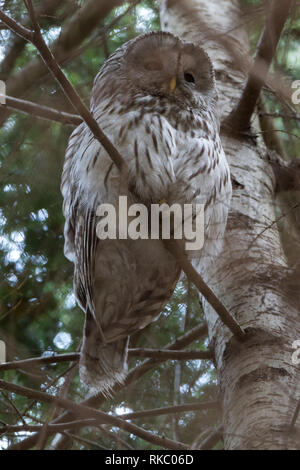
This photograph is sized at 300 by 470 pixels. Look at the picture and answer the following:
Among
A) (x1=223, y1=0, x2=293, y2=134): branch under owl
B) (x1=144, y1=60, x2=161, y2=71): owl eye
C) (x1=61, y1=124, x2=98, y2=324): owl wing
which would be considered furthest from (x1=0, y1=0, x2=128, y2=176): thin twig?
(x1=144, y1=60, x2=161, y2=71): owl eye

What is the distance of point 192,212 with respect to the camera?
2631 mm

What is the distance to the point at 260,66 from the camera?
268 cm

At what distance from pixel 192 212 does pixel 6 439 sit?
121 cm

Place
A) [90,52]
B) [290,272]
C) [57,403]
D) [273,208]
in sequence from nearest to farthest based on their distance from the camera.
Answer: [57,403]
[290,272]
[273,208]
[90,52]

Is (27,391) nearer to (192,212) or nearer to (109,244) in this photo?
(109,244)

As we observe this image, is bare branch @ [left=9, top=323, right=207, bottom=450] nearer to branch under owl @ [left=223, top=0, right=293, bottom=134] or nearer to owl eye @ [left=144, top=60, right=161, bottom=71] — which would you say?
branch under owl @ [left=223, top=0, right=293, bottom=134]

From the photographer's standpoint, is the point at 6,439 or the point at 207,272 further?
the point at 207,272

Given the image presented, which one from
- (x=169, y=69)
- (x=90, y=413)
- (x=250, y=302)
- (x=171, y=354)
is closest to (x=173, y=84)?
(x=169, y=69)

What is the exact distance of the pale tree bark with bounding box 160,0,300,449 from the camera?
2.04 meters

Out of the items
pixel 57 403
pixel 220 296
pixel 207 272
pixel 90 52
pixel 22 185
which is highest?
pixel 90 52

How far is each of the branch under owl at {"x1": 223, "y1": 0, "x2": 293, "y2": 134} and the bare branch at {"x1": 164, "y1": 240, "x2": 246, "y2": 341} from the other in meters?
0.85

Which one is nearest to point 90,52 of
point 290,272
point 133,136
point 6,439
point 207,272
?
point 133,136

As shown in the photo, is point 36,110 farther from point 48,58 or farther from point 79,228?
point 48,58

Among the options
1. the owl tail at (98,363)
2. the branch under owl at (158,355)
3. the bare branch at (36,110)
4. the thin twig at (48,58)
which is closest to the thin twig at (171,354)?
the branch under owl at (158,355)
